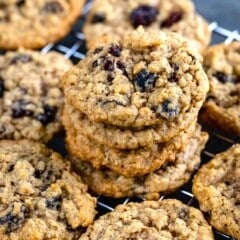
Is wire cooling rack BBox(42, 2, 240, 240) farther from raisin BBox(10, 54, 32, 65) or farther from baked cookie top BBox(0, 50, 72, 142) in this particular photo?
raisin BBox(10, 54, 32, 65)

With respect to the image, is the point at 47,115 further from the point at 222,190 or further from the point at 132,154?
the point at 222,190

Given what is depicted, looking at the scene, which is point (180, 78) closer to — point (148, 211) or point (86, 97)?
point (86, 97)

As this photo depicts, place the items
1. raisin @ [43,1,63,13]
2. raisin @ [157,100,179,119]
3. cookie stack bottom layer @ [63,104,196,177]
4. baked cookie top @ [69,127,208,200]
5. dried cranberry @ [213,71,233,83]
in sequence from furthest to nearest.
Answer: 1. raisin @ [43,1,63,13]
2. dried cranberry @ [213,71,233,83]
3. baked cookie top @ [69,127,208,200]
4. cookie stack bottom layer @ [63,104,196,177]
5. raisin @ [157,100,179,119]

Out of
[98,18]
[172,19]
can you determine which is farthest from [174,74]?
[98,18]

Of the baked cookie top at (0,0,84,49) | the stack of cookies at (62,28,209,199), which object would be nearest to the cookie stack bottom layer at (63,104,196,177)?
the stack of cookies at (62,28,209,199)

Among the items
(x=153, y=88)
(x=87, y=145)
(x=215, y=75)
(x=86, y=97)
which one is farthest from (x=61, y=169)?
(x=215, y=75)

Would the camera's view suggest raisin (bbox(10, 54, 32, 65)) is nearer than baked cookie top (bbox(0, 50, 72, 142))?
No
